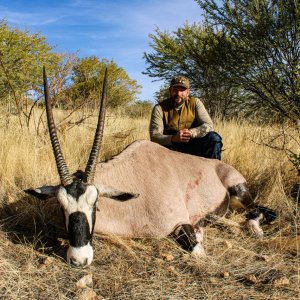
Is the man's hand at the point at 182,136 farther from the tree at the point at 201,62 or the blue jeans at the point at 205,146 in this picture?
the tree at the point at 201,62

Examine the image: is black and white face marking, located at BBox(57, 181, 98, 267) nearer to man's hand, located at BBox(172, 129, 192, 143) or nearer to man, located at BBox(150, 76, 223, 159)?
man's hand, located at BBox(172, 129, 192, 143)

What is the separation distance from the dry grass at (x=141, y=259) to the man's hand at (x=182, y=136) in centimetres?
112

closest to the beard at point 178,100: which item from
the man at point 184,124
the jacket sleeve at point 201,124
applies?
the man at point 184,124

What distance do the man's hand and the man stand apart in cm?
12

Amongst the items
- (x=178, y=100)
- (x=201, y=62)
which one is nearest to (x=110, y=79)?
(x=201, y=62)

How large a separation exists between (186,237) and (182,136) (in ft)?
5.75

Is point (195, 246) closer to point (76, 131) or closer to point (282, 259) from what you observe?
point (282, 259)

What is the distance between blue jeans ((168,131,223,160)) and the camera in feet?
17.5

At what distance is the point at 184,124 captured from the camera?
18.2 ft

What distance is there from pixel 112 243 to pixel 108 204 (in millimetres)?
370

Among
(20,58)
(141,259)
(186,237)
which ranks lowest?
(141,259)

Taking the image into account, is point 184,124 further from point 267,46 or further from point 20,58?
point 20,58

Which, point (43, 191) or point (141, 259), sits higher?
point (43, 191)

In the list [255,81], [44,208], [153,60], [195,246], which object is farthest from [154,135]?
[153,60]
